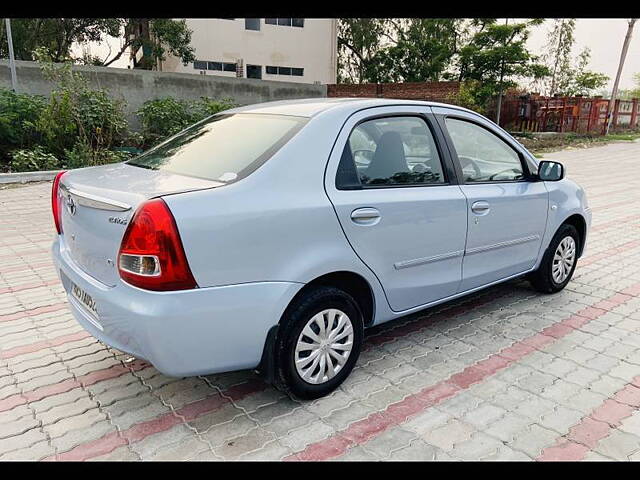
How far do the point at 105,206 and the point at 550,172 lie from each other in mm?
3312

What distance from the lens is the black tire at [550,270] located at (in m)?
4.41

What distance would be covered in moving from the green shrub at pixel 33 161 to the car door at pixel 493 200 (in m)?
9.09

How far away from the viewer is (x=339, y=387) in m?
3.04

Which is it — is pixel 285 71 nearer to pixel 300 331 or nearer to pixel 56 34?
pixel 56 34

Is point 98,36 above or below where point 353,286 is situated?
above

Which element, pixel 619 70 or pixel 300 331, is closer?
pixel 300 331

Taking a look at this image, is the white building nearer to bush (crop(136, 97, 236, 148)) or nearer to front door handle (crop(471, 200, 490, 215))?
bush (crop(136, 97, 236, 148))

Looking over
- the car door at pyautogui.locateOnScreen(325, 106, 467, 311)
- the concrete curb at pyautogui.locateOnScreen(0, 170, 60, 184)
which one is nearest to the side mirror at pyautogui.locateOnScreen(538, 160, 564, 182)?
the car door at pyautogui.locateOnScreen(325, 106, 467, 311)

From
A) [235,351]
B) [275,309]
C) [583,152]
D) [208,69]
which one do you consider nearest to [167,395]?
[235,351]

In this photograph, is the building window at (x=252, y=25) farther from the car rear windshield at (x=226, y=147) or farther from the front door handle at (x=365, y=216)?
the front door handle at (x=365, y=216)

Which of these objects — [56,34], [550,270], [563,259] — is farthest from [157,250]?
[56,34]

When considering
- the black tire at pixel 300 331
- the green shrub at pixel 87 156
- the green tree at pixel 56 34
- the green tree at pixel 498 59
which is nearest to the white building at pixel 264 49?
the green tree at pixel 56 34

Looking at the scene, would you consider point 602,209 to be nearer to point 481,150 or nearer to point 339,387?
point 481,150

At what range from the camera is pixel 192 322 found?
7.62ft
